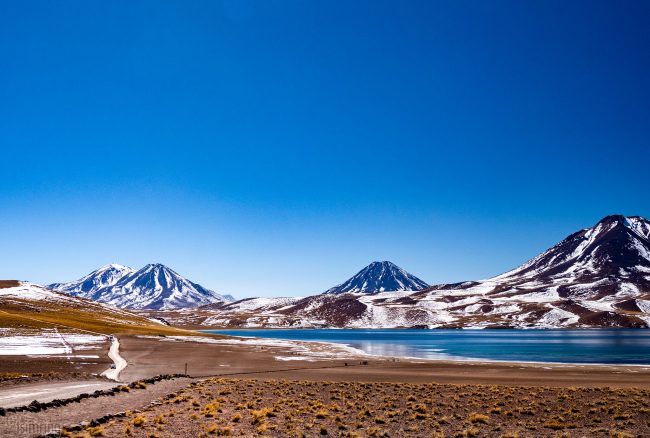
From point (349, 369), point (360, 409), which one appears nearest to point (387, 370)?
point (349, 369)

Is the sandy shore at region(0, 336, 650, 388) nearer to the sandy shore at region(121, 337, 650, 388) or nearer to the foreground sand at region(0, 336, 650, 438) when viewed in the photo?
the sandy shore at region(121, 337, 650, 388)

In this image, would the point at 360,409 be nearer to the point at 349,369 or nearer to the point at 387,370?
the point at 387,370

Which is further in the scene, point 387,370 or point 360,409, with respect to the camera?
point 387,370

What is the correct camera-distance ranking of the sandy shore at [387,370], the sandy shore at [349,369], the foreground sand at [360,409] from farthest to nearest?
the sandy shore at [387,370], the sandy shore at [349,369], the foreground sand at [360,409]

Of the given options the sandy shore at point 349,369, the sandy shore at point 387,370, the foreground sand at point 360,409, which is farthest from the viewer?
the sandy shore at point 387,370

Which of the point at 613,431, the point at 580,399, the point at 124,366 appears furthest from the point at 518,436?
the point at 124,366

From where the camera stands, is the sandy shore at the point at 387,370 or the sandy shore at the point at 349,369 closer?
the sandy shore at the point at 349,369

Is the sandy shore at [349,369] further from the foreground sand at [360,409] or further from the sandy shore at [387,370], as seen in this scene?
the foreground sand at [360,409]

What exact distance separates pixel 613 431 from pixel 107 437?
2588cm

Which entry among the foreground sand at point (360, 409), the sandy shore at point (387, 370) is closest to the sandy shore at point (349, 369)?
the sandy shore at point (387, 370)

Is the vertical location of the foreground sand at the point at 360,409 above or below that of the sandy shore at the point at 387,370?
above

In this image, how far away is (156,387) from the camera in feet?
125

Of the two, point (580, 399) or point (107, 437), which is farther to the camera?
point (580, 399)

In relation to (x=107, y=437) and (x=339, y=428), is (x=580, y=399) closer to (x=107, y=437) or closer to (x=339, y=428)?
(x=339, y=428)
